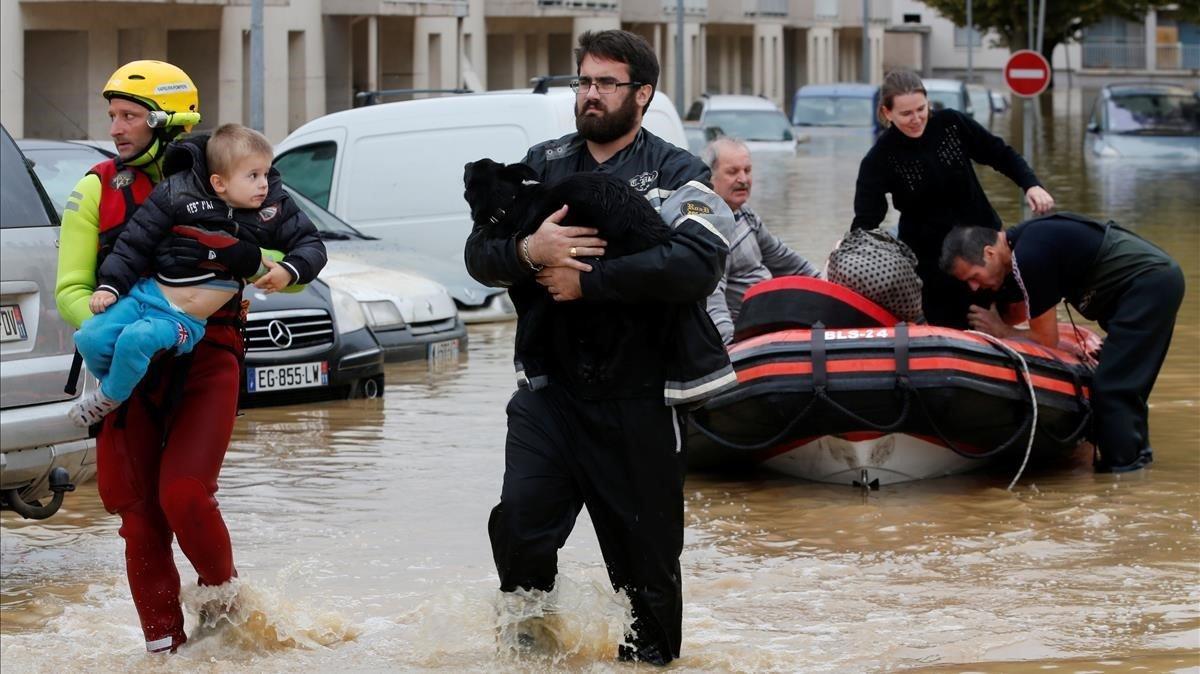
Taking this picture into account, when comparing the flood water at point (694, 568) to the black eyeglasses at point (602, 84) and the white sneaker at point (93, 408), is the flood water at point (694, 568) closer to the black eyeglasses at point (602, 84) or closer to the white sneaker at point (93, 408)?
the white sneaker at point (93, 408)

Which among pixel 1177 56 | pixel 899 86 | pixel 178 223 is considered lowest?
pixel 178 223

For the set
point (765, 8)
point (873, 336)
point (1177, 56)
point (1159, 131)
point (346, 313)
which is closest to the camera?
point (873, 336)

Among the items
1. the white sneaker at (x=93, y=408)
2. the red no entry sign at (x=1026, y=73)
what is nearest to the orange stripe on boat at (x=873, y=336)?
the white sneaker at (x=93, y=408)

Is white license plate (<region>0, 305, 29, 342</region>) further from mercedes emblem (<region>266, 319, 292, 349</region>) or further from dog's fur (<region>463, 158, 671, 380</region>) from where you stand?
mercedes emblem (<region>266, 319, 292, 349</region>)

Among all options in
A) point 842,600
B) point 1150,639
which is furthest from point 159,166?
point 1150,639

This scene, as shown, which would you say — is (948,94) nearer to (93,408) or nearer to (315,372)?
(315,372)

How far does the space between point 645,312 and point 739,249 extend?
411 cm

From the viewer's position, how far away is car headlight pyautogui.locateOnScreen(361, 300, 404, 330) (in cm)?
1339

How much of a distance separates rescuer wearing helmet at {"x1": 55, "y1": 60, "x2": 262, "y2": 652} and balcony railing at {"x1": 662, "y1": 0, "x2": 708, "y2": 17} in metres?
62.4

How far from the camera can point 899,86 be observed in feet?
32.7

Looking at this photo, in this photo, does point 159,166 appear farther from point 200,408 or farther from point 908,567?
point 908,567

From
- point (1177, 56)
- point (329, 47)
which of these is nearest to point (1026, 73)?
point (329, 47)

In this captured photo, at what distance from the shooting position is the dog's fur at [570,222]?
5.79 metres

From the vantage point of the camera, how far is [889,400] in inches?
363
